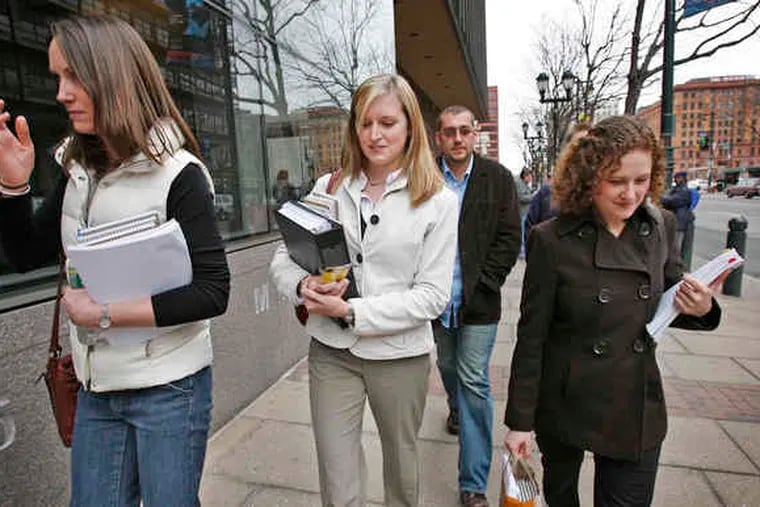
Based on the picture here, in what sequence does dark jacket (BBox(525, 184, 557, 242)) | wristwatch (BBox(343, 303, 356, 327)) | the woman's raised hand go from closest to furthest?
1. the woman's raised hand
2. wristwatch (BBox(343, 303, 356, 327))
3. dark jacket (BBox(525, 184, 557, 242))

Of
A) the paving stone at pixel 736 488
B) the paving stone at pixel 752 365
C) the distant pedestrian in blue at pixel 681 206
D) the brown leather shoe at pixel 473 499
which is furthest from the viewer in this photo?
the distant pedestrian in blue at pixel 681 206

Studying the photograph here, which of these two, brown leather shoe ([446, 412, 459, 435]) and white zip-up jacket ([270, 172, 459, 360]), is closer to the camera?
white zip-up jacket ([270, 172, 459, 360])

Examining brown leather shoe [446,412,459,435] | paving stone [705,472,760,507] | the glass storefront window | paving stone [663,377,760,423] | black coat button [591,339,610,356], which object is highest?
the glass storefront window

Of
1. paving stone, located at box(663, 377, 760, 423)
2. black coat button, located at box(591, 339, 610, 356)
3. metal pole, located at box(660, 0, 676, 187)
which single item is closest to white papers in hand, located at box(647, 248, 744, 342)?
black coat button, located at box(591, 339, 610, 356)

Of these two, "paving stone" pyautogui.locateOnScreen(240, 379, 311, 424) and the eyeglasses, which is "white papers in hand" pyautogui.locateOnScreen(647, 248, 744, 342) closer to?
the eyeglasses

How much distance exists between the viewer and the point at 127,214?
148 cm

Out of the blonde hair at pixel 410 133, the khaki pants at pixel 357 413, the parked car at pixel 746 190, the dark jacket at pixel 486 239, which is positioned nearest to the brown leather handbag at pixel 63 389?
the khaki pants at pixel 357 413

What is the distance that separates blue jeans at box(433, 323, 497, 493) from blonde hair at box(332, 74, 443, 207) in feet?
3.73

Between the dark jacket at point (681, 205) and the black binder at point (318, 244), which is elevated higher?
the black binder at point (318, 244)

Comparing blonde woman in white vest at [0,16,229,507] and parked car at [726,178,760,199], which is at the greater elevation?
blonde woman in white vest at [0,16,229,507]

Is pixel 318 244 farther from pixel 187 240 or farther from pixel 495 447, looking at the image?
pixel 495 447

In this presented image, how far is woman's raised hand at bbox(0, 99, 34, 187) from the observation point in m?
1.46

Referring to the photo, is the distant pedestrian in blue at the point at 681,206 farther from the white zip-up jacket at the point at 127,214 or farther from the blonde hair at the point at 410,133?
the white zip-up jacket at the point at 127,214

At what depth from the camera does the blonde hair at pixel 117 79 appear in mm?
1382
